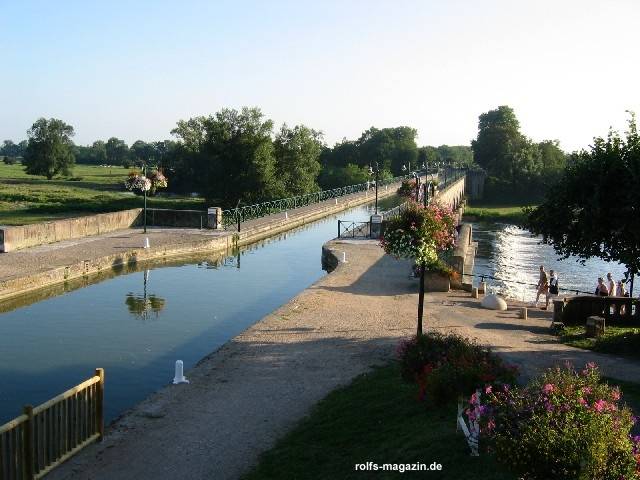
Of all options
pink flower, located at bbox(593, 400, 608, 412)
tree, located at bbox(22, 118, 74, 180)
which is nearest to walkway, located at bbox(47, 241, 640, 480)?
pink flower, located at bbox(593, 400, 608, 412)

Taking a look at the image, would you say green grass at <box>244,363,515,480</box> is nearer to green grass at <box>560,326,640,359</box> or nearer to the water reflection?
green grass at <box>560,326,640,359</box>

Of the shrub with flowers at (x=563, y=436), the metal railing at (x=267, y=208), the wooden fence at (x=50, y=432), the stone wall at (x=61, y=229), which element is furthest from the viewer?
the metal railing at (x=267, y=208)

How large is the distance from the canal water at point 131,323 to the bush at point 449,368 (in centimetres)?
547

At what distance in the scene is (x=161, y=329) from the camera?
59.8ft

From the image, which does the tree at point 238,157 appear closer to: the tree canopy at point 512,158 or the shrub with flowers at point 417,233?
the shrub with flowers at point 417,233

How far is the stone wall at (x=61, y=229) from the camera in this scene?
26.8 metres

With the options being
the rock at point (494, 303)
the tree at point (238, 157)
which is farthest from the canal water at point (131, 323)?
the tree at point (238, 157)

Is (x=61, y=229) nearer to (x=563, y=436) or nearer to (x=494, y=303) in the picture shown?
(x=494, y=303)

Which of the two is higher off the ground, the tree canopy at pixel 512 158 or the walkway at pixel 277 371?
the tree canopy at pixel 512 158

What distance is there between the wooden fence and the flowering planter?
13.1 meters

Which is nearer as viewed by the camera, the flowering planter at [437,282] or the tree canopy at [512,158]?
the flowering planter at [437,282]

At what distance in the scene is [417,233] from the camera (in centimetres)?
1367

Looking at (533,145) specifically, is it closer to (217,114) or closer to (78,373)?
(217,114)

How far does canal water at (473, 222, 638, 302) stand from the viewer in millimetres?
29922
